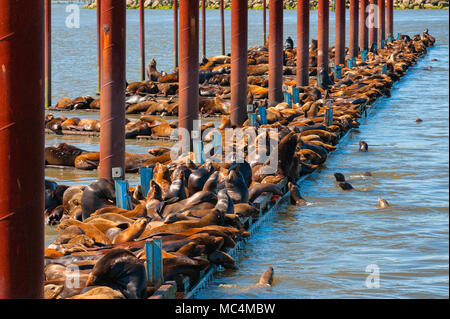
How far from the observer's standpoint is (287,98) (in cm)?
2248

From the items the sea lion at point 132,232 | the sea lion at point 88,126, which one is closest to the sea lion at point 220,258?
the sea lion at point 132,232

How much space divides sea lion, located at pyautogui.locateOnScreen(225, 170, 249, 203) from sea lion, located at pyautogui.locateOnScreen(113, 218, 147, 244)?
7.49 feet

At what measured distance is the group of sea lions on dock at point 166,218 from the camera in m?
7.76

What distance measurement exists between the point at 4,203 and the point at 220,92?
21.5m

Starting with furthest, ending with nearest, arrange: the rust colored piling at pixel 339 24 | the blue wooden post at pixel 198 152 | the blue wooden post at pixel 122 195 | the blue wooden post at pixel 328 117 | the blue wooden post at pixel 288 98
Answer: the rust colored piling at pixel 339 24 < the blue wooden post at pixel 288 98 < the blue wooden post at pixel 328 117 < the blue wooden post at pixel 198 152 < the blue wooden post at pixel 122 195

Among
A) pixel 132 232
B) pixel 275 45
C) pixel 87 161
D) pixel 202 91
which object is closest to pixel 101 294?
pixel 132 232

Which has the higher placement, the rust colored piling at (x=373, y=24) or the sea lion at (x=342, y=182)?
the rust colored piling at (x=373, y=24)

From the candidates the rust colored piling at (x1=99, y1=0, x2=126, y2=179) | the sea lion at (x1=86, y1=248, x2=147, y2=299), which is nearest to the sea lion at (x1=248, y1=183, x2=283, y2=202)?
the rust colored piling at (x1=99, y1=0, x2=126, y2=179)

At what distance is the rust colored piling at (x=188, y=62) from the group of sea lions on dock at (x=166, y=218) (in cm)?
98

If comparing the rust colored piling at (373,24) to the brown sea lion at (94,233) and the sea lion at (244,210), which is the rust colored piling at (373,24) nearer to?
the sea lion at (244,210)

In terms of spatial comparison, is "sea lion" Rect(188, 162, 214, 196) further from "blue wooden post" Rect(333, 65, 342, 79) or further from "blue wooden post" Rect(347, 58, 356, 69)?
"blue wooden post" Rect(347, 58, 356, 69)
